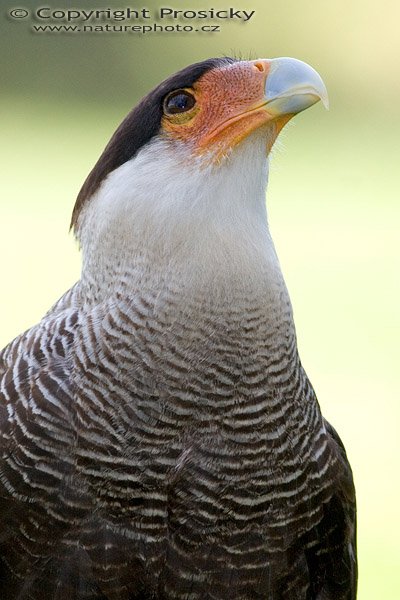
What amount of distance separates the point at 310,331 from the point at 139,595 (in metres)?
7.10

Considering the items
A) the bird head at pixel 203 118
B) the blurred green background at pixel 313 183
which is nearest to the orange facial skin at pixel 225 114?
the bird head at pixel 203 118

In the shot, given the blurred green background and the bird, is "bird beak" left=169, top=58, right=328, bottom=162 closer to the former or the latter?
the bird

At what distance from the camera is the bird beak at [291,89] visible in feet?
10.0

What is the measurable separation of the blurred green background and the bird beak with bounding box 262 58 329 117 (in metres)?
3.94

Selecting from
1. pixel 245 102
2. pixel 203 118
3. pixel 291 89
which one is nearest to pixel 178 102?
pixel 203 118

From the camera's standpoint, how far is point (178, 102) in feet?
10.4

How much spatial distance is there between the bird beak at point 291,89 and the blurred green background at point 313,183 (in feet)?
12.9

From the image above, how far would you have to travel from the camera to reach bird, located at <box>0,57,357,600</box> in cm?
312

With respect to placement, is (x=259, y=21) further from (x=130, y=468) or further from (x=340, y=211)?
(x=130, y=468)

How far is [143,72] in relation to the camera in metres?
15.9

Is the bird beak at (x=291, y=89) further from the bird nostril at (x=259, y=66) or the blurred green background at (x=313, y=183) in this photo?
the blurred green background at (x=313, y=183)

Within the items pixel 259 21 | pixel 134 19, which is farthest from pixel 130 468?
pixel 259 21

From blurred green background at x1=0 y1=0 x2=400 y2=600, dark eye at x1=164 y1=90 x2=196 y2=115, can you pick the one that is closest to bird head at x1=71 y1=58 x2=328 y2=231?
dark eye at x1=164 y1=90 x2=196 y2=115

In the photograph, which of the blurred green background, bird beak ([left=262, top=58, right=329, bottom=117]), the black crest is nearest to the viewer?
bird beak ([left=262, top=58, right=329, bottom=117])
